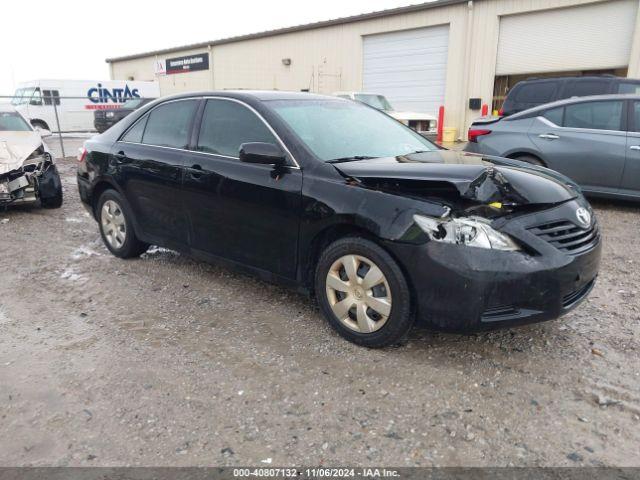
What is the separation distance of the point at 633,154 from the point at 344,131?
4.46 meters

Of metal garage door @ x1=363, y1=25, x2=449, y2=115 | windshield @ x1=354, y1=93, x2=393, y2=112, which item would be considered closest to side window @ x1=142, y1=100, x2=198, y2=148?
windshield @ x1=354, y1=93, x2=393, y2=112

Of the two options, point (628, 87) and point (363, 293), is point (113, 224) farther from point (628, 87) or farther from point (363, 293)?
point (628, 87)

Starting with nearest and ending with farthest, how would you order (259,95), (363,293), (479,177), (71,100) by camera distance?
1. (479,177)
2. (363,293)
3. (259,95)
4. (71,100)

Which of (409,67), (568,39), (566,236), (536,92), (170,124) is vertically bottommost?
(566,236)

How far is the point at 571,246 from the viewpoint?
2.93 metres

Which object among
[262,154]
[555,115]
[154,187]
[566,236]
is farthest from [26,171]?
[555,115]

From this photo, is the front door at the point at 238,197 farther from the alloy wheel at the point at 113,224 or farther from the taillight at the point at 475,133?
the taillight at the point at 475,133

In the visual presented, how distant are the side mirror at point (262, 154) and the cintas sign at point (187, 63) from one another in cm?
2629

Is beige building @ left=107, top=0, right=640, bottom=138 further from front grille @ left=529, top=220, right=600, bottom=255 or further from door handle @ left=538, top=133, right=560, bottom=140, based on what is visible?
front grille @ left=529, top=220, right=600, bottom=255

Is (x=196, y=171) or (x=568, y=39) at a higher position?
(x=568, y=39)

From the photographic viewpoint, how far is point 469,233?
2760 millimetres

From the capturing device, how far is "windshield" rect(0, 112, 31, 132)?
7.87m

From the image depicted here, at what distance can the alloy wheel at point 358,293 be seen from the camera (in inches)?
119

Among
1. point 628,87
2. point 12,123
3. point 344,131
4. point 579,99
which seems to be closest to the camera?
point 344,131
